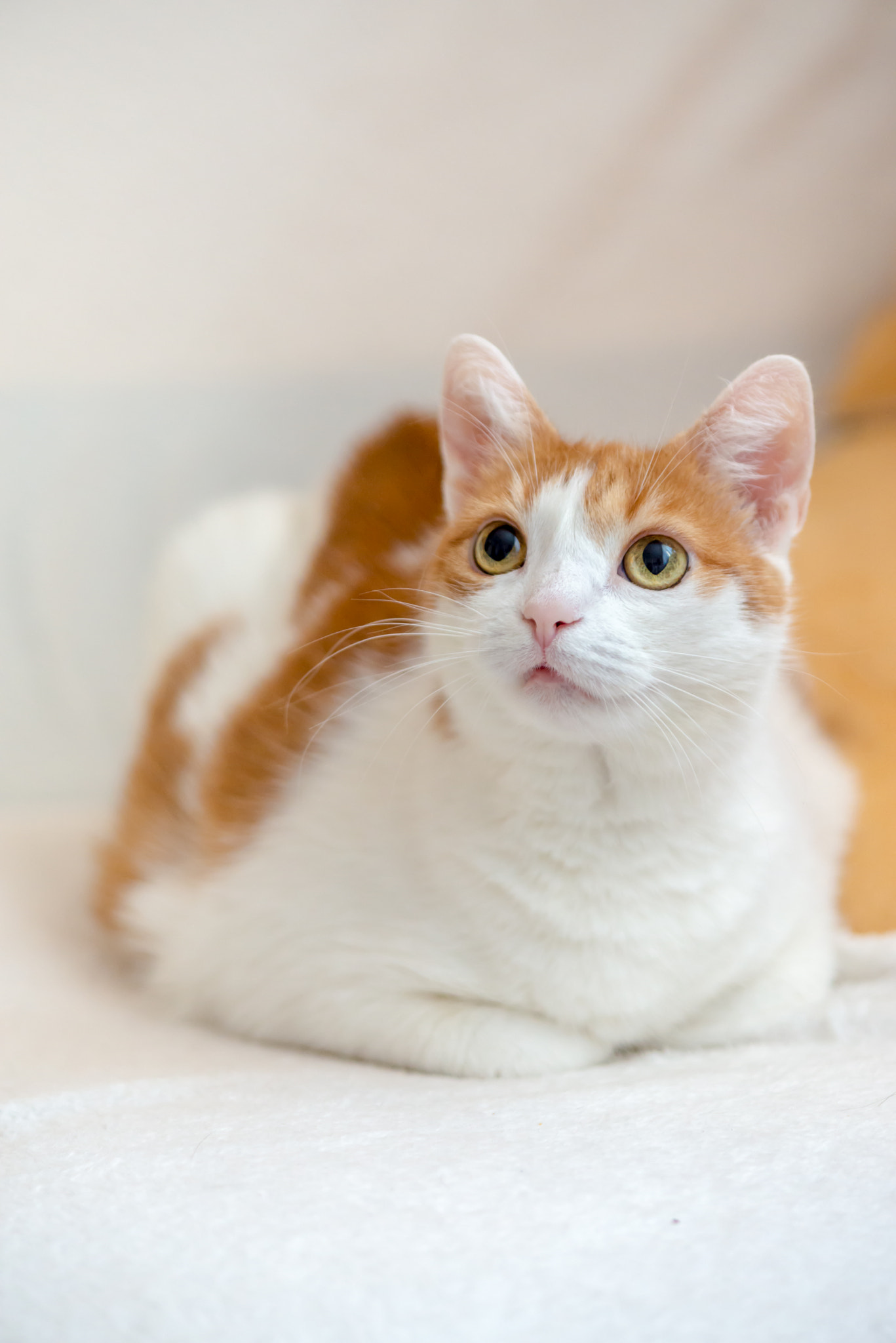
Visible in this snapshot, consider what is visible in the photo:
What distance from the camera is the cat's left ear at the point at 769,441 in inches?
39.4

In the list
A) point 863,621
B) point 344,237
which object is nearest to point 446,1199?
point 863,621

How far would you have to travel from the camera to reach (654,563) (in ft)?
3.19

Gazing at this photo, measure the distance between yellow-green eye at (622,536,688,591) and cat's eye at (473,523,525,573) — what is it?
10 cm

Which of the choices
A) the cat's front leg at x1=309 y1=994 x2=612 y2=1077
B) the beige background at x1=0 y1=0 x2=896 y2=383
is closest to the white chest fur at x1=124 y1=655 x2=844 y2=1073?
the cat's front leg at x1=309 y1=994 x2=612 y2=1077

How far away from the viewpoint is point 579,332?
6.85 feet

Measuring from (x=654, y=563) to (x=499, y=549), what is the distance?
14 centimetres

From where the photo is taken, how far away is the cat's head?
36.3 inches

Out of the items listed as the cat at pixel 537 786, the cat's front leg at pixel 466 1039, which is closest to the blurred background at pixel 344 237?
the cat at pixel 537 786

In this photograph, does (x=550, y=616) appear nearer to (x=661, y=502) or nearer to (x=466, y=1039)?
(x=661, y=502)

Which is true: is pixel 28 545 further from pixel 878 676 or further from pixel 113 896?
pixel 878 676

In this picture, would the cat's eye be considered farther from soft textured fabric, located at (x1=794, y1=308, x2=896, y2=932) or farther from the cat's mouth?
soft textured fabric, located at (x1=794, y1=308, x2=896, y2=932)

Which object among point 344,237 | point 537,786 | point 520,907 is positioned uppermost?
point 344,237

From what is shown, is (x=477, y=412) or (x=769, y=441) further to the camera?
(x=477, y=412)

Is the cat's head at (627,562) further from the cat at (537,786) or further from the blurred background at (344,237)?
the blurred background at (344,237)
